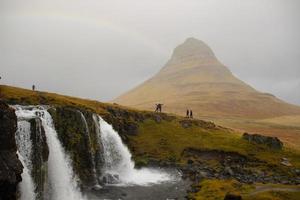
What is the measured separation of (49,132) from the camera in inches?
2394

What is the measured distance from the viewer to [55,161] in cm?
5934

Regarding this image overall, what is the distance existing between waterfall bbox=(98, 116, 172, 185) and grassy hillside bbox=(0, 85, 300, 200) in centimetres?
418

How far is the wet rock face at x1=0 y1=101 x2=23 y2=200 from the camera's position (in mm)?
43438

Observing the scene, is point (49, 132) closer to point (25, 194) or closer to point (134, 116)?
point (25, 194)

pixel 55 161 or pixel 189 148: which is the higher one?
pixel 189 148

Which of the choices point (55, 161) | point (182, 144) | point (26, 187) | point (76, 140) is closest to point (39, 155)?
point (55, 161)

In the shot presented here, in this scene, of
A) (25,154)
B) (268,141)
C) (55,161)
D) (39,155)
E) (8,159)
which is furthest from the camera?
(268,141)

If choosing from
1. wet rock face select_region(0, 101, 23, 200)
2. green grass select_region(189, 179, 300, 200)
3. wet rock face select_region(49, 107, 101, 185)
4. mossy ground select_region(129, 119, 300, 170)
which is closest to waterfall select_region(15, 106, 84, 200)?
wet rock face select_region(49, 107, 101, 185)

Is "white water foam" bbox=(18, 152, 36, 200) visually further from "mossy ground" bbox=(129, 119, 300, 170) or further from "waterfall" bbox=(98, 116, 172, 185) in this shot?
"mossy ground" bbox=(129, 119, 300, 170)

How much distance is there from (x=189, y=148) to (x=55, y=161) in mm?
43595

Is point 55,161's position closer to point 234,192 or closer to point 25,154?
point 25,154

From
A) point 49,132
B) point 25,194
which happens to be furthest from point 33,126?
point 25,194

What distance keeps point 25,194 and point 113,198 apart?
14233 millimetres

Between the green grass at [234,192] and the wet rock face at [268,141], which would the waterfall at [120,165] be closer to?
the green grass at [234,192]
